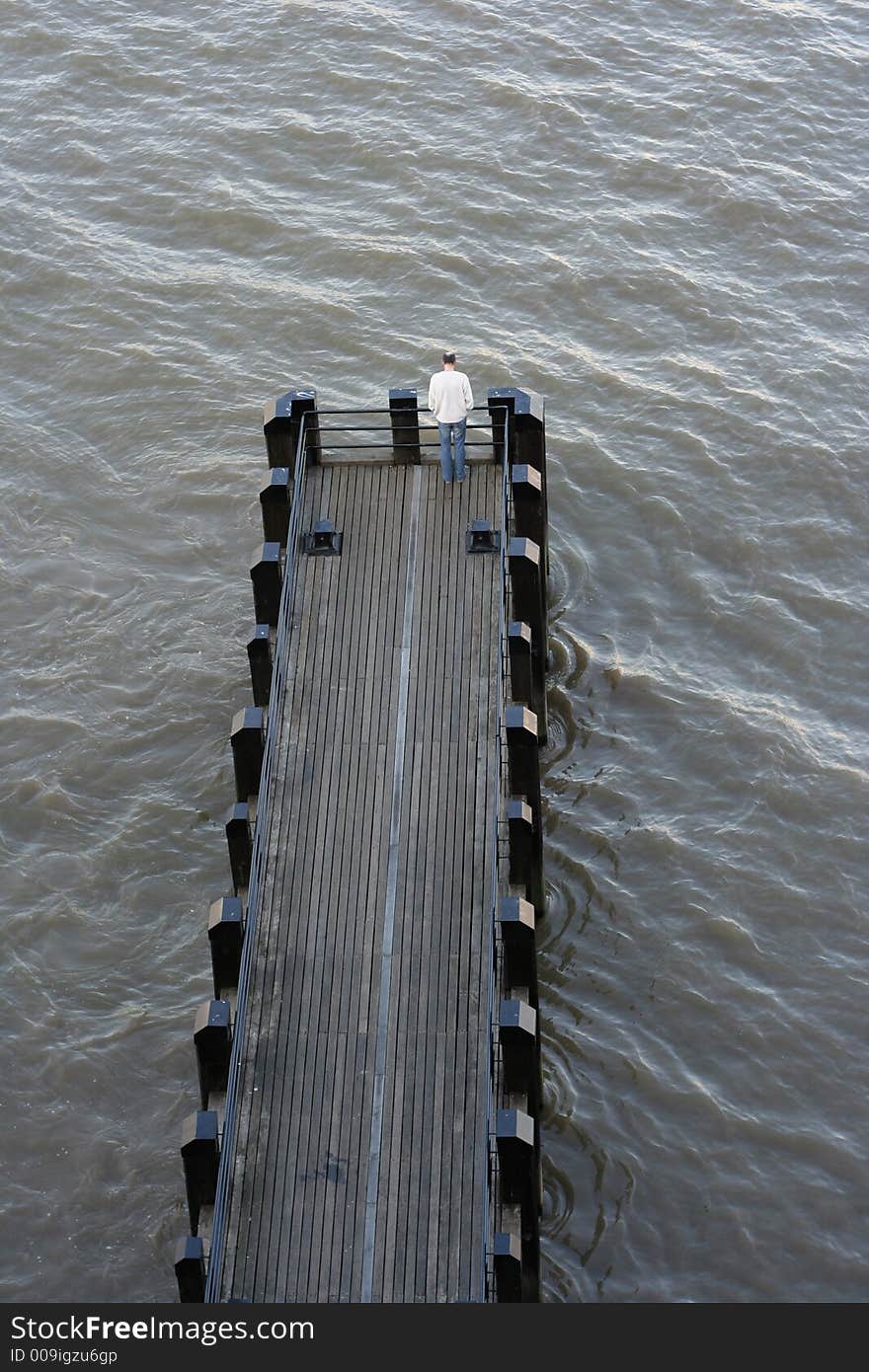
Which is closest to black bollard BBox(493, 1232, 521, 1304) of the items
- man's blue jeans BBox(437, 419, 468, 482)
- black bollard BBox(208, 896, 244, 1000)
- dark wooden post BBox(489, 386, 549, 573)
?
black bollard BBox(208, 896, 244, 1000)

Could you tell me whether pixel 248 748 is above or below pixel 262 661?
below

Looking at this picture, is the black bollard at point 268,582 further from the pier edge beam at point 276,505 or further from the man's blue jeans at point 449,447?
the man's blue jeans at point 449,447

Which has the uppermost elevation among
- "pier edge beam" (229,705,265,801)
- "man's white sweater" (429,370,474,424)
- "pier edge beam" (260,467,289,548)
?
"man's white sweater" (429,370,474,424)

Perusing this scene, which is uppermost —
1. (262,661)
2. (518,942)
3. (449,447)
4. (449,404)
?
(449,404)

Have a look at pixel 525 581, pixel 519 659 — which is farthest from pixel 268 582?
pixel 519 659

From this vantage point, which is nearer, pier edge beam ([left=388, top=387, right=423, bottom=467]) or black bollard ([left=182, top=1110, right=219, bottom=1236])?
black bollard ([left=182, top=1110, right=219, bottom=1236])

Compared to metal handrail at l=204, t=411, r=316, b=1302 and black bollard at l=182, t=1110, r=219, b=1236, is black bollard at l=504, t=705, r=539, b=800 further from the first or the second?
black bollard at l=182, t=1110, r=219, b=1236

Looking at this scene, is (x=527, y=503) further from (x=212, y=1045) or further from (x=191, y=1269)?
(x=191, y=1269)
